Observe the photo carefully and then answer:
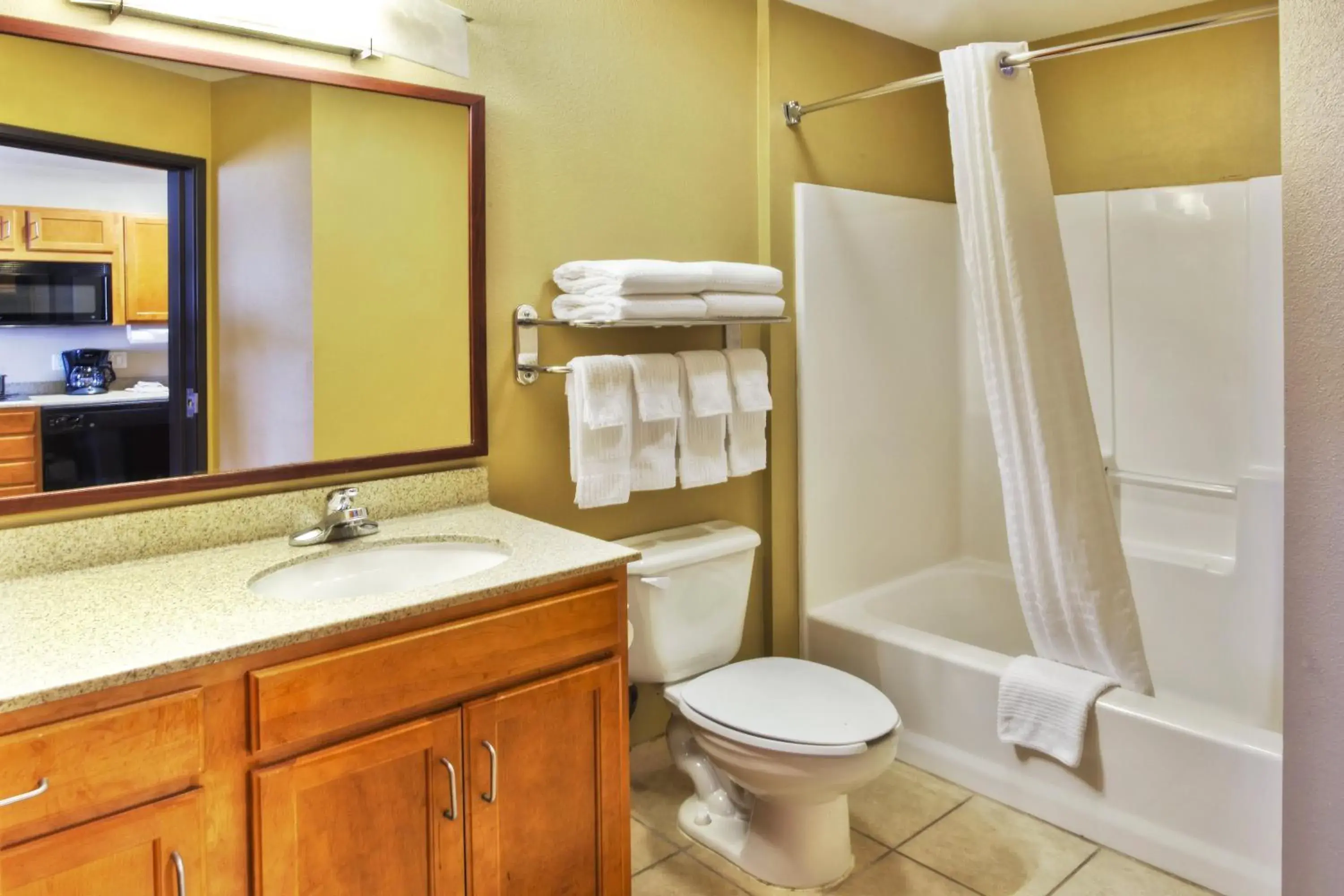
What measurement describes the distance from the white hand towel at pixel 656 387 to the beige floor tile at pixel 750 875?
3.43 feet

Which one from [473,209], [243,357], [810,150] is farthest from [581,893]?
[810,150]

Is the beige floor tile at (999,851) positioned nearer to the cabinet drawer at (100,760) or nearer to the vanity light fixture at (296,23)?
the cabinet drawer at (100,760)

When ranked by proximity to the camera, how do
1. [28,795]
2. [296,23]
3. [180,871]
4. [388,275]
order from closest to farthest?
[28,795] < [180,871] < [296,23] < [388,275]

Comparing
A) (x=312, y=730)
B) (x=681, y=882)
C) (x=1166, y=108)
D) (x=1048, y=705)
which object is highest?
(x=1166, y=108)

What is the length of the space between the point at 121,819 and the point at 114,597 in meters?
0.39

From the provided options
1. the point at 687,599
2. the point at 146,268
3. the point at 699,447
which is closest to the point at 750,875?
the point at 687,599

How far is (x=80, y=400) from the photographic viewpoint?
156 centimetres

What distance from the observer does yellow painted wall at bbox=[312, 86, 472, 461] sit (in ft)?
6.10

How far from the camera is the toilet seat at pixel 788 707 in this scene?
1.89 metres

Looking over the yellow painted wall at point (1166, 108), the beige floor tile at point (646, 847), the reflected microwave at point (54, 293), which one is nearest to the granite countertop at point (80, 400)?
the reflected microwave at point (54, 293)

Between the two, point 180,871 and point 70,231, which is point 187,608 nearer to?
point 180,871

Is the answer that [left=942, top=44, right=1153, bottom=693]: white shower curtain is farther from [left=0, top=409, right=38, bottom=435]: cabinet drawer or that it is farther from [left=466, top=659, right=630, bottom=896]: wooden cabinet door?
[left=0, top=409, right=38, bottom=435]: cabinet drawer

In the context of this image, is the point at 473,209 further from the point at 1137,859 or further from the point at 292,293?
the point at 1137,859

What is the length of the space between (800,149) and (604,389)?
1.13m
